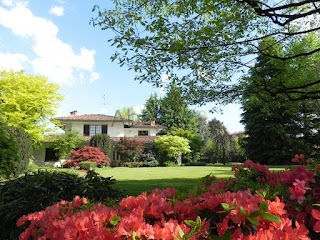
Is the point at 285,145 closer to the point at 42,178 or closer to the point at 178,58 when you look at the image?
the point at 178,58

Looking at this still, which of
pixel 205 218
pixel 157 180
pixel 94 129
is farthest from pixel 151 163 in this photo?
pixel 205 218

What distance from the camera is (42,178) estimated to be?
5418 mm

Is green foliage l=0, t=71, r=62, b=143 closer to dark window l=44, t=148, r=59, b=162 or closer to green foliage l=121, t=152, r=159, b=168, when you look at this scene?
dark window l=44, t=148, r=59, b=162

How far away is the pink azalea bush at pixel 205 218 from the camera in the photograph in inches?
57.3

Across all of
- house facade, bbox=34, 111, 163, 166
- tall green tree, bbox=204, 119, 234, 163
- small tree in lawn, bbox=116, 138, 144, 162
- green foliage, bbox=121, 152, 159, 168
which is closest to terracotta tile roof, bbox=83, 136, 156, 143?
house facade, bbox=34, 111, 163, 166

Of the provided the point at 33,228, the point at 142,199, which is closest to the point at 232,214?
the point at 142,199

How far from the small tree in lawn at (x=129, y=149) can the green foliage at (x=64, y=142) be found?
441cm

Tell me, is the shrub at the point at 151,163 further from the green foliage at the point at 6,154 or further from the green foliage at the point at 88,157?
the green foliage at the point at 6,154

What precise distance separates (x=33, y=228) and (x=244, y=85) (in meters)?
8.54

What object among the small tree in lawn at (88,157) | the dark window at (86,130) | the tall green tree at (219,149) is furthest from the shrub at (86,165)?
the tall green tree at (219,149)

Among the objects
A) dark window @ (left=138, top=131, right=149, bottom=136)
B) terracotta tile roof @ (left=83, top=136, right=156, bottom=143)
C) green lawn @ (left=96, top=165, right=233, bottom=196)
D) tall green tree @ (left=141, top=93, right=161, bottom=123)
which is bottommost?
green lawn @ (left=96, top=165, right=233, bottom=196)

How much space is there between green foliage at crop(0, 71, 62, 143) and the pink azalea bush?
27446mm

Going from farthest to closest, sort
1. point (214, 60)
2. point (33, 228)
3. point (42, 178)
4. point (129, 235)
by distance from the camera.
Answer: point (214, 60) < point (42, 178) < point (33, 228) < point (129, 235)

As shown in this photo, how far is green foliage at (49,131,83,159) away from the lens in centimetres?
3141
